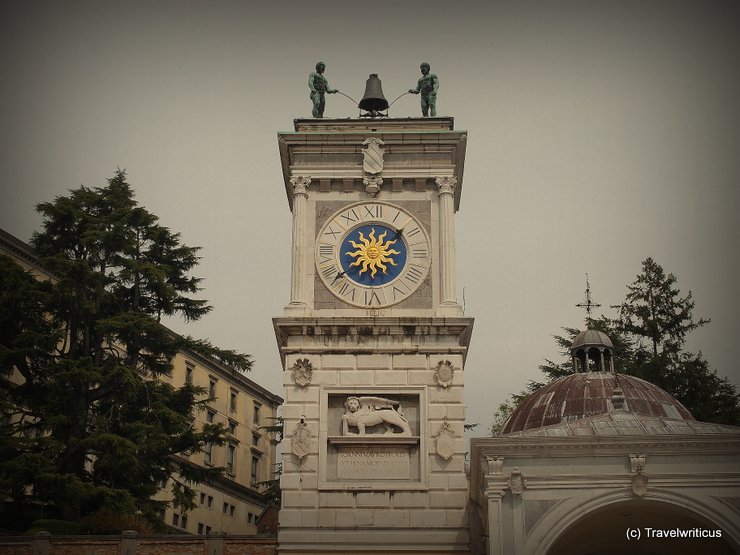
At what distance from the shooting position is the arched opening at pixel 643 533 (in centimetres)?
2898

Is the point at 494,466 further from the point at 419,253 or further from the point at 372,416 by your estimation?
the point at 419,253

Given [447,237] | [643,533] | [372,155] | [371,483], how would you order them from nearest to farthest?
1. [371,483]
2. [643,533]
3. [447,237]
4. [372,155]

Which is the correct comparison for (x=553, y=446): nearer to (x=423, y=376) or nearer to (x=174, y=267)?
(x=423, y=376)

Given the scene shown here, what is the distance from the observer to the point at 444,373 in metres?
31.8

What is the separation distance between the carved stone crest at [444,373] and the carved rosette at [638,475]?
5.34 metres

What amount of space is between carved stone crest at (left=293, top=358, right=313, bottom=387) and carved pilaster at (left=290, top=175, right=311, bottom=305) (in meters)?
1.76

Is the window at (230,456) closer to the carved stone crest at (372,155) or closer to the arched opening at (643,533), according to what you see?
the arched opening at (643,533)

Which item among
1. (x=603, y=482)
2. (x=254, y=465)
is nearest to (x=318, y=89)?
(x=603, y=482)

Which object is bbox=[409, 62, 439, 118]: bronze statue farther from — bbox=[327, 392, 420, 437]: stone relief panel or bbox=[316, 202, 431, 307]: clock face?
bbox=[327, 392, 420, 437]: stone relief panel

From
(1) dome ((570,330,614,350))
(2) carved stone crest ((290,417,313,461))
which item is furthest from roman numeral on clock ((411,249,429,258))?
(1) dome ((570,330,614,350))

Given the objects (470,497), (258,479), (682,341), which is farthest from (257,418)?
(470,497)

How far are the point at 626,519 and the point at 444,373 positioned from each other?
620 cm

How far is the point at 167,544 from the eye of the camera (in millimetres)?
31031

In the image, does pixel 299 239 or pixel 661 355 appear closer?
pixel 299 239
